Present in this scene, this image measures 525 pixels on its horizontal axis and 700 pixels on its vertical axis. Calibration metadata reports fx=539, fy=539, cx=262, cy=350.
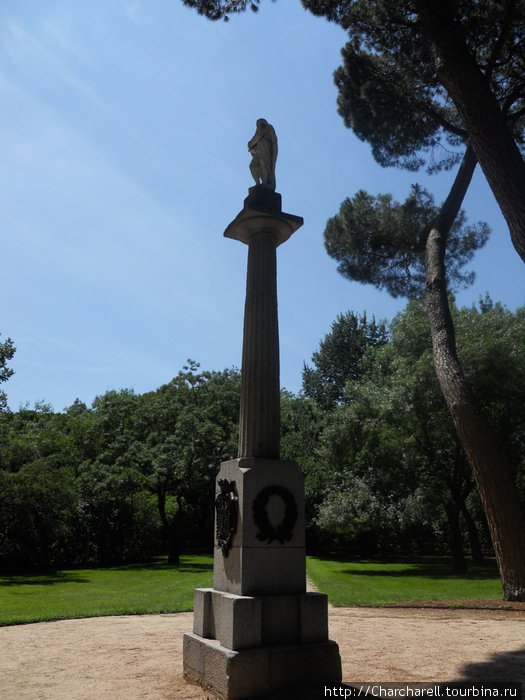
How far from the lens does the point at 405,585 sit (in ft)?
55.7

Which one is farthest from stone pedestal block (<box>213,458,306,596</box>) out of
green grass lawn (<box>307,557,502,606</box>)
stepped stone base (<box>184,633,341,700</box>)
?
green grass lawn (<box>307,557,502,606</box>)

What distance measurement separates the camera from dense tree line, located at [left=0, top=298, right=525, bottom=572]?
783 inches

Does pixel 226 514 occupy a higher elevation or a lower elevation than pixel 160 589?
higher

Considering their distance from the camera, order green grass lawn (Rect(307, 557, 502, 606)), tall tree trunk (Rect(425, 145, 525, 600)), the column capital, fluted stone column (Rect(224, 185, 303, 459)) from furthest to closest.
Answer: green grass lawn (Rect(307, 557, 502, 606))
tall tree trunk (Rect(425, 145, 525, 600))
the column capital
fluted stone column (Rect(224, 185, 303, 459))

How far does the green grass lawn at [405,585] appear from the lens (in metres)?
13.5

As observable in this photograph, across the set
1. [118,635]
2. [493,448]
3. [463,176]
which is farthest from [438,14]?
[118,635]

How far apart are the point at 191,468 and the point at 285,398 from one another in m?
12.8

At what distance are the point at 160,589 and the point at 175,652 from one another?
8874 millimetres

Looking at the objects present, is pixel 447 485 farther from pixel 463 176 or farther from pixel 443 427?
pixel 463 176

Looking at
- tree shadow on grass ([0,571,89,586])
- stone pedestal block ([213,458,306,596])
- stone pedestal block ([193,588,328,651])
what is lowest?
tree shadow on grass ([0,571,89,586])

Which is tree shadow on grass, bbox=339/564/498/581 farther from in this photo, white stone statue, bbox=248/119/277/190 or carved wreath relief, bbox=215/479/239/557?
white stone statue, bbox=248/119/277/190

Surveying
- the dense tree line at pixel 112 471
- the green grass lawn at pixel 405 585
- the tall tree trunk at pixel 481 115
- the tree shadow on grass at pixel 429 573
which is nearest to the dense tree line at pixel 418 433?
the tree shadow on grass at pixel 429 573

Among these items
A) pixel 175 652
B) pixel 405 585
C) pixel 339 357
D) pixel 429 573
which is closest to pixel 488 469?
pixel 405 585

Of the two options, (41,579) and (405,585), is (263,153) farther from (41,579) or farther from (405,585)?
(41,579)
